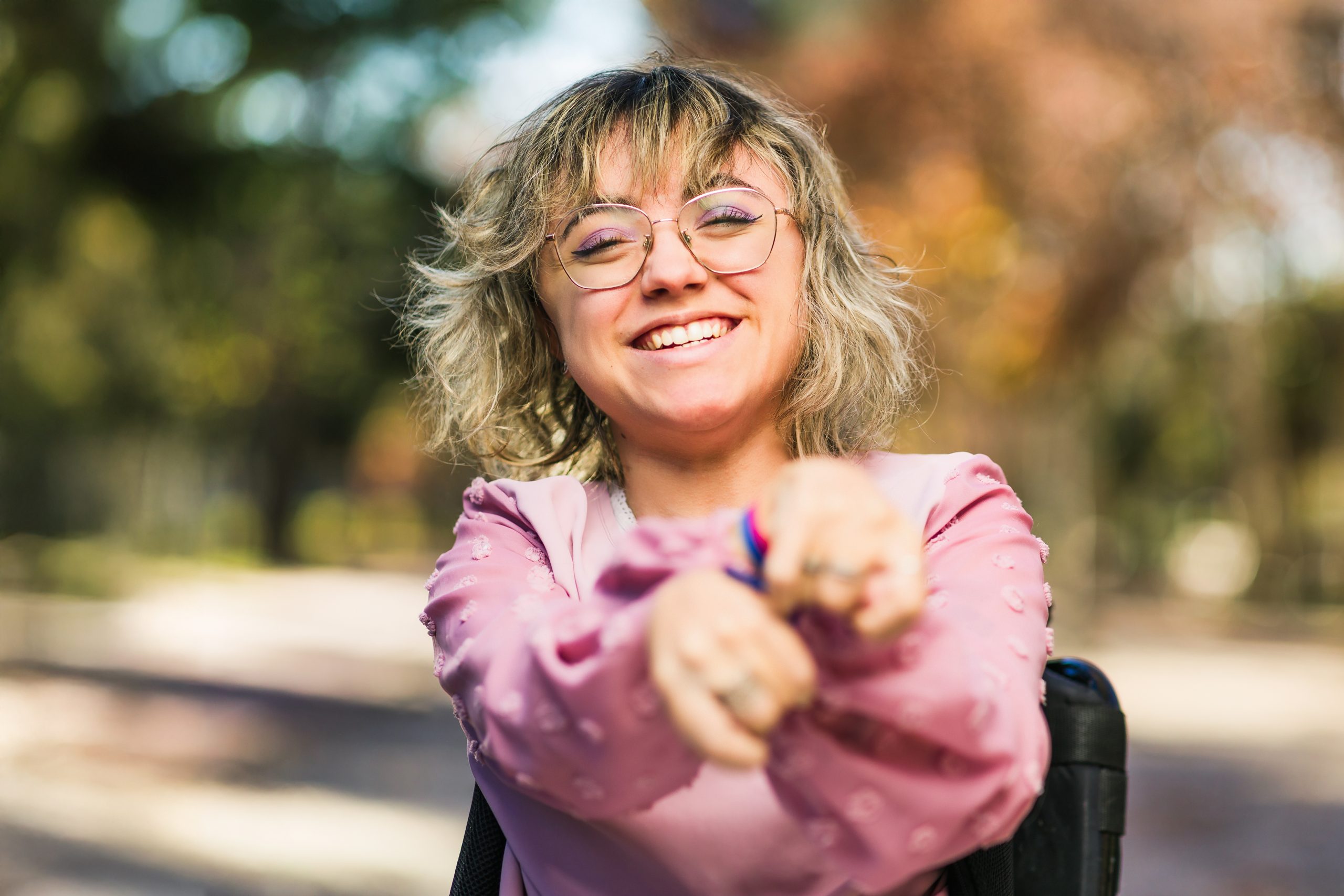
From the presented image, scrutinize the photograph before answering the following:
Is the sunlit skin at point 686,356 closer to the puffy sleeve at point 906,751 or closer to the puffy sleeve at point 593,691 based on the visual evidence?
the puffy sleeve at point 593,691

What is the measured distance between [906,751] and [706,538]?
24 cm

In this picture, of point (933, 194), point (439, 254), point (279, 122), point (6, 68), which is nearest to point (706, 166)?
point (439, 254)

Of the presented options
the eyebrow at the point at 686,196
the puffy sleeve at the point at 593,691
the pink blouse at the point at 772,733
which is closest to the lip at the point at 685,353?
the eyebrow at the point at 686,196

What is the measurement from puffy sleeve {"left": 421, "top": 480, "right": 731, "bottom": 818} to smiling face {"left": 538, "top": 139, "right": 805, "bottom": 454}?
0.42 meters

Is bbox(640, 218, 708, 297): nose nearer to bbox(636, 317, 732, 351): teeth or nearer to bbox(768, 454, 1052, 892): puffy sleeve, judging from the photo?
bbox(636, 317, 732, 351): teeth

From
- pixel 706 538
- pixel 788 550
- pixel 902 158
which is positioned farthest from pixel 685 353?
pixel 902 158

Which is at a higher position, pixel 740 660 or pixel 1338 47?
pixel 1338 47

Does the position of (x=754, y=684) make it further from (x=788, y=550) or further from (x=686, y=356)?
(x=686, y=356)

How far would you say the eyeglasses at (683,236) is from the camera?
1.79m

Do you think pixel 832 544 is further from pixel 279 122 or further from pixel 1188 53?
pixel 1188 53

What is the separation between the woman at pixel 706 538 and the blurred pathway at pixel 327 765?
3.95 m

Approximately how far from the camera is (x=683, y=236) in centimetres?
179

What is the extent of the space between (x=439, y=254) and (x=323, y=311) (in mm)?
21832

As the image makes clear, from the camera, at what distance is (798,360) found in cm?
199
